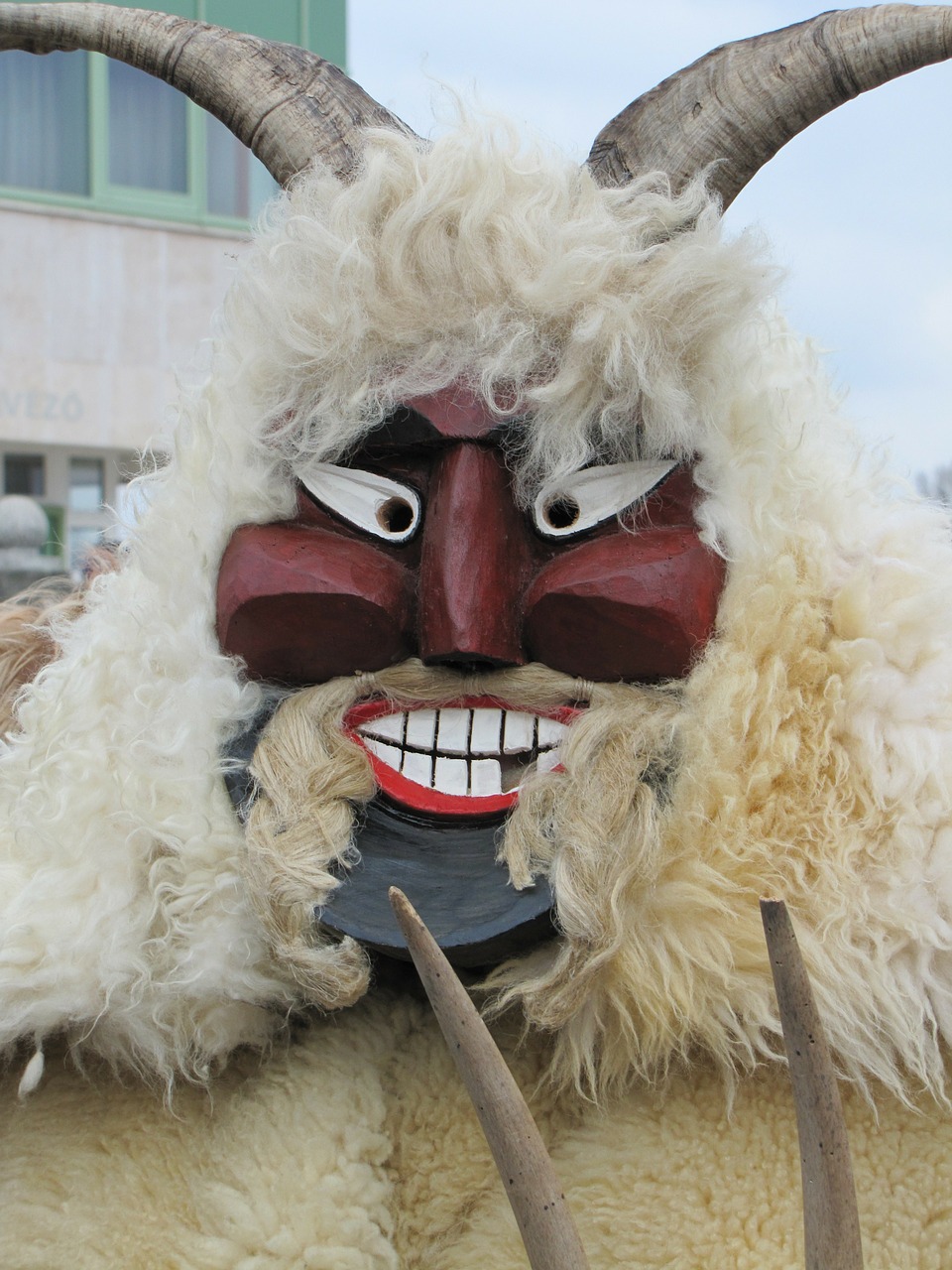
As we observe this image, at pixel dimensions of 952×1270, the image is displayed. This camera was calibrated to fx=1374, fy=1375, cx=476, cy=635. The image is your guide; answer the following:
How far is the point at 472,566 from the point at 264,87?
0.49 metres

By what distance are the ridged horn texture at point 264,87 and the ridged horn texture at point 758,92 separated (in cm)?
22

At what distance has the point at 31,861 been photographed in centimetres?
121

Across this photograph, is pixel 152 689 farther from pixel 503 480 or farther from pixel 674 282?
pixel 674 282

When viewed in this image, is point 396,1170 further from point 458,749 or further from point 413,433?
point 413,433

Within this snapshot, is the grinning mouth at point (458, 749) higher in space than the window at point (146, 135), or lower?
lower

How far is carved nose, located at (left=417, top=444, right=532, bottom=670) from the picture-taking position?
3.53 feet

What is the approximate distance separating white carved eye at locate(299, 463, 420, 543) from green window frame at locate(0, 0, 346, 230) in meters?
6.46

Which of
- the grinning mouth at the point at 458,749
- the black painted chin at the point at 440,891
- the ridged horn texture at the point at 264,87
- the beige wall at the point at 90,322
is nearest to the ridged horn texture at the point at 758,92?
the ridged horn texture at the point at 264,87

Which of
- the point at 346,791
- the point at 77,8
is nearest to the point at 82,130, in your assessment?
the point at 77,8

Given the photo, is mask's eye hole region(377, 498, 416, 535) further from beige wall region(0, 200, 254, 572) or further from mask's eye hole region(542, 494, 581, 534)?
beige wall region(0, 200, 254, 572)

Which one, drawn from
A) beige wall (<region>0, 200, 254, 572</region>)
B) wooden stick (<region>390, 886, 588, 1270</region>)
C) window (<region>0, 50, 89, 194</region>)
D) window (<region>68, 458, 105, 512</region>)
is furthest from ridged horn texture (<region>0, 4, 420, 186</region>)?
window (<region>0, 50, 89, 194</region>)

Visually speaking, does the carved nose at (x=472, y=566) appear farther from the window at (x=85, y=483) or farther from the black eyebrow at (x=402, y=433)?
the window at (x=85, y=483)

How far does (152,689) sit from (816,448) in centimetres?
61

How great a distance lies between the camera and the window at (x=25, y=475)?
7.55 m
